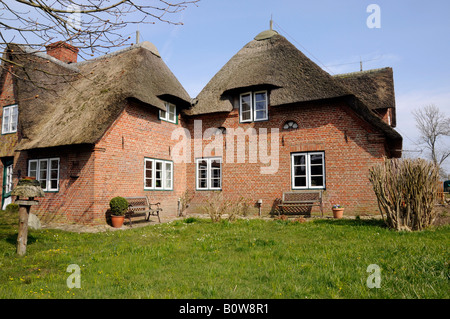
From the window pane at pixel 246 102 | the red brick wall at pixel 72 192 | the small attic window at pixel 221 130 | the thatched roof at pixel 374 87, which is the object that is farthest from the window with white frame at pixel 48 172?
the thatched roof at pixel 374 87

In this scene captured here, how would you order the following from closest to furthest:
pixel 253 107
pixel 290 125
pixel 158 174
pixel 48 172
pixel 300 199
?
1. pixel 48 172
2. pixel 300 199
3. pixel 290 125
4. pixel 158 174
5. pixel 253 107

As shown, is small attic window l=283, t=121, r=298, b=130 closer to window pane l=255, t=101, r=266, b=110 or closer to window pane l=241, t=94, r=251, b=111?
window pane l=255, t=101, r=266, b=110

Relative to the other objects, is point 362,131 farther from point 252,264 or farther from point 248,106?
point 252,264

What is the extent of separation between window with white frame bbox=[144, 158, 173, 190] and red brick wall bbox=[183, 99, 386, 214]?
242 cm

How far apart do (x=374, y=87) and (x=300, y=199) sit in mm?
6327

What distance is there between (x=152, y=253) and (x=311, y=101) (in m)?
8.74

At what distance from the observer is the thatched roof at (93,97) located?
429 inches

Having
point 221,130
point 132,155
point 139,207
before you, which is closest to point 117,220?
point 139,207

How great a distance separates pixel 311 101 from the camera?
12062mm

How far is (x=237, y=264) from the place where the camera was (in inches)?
190

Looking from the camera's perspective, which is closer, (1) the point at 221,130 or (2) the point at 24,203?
(2) the point at 24,203

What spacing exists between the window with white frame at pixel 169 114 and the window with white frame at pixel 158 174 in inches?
→ 73.7

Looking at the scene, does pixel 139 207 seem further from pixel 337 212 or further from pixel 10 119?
pixel 10 119
